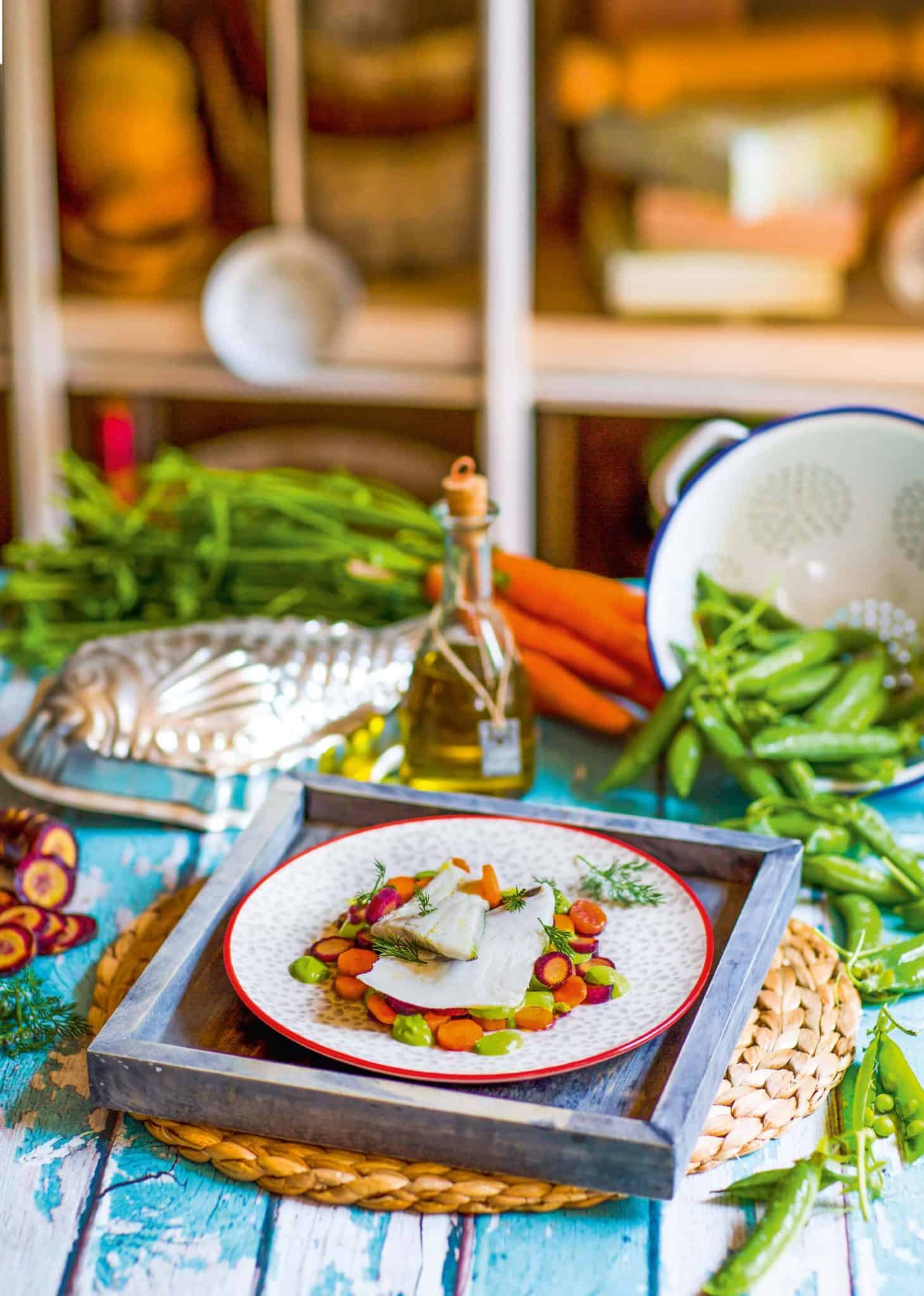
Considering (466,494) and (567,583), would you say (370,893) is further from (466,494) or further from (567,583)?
(567,583)

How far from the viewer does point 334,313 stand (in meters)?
2.85

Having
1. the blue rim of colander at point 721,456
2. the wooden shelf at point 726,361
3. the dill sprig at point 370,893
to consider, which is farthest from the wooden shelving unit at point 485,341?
the dill sprig at point 370,893

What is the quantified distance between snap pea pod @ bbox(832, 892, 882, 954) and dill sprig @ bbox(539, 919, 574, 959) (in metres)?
0.25

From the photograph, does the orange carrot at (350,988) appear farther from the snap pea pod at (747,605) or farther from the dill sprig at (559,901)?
the snap pea pod at (747,605)

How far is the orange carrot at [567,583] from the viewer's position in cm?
140

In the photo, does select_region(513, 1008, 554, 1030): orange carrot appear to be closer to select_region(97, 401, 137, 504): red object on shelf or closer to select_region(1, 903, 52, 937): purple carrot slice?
select_region(1, 903, 52, 937): purple carrot slice

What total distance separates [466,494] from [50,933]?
0.45m

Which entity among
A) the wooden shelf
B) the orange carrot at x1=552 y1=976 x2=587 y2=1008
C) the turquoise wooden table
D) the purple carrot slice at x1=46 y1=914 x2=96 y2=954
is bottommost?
the turquoise wooden table

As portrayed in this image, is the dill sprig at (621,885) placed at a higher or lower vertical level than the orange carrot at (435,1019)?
higher

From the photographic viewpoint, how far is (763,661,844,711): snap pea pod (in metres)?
1.23

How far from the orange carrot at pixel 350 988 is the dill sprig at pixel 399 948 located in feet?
0.07

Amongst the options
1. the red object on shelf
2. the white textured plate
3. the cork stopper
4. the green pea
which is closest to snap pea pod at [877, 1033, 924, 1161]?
the white textured plate

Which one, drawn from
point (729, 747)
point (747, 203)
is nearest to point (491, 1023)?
point (729, 747)

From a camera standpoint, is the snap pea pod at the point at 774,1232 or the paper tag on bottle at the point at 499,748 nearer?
the snap pea pod at the point at 774,1232
